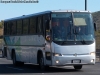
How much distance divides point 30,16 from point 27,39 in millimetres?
1508

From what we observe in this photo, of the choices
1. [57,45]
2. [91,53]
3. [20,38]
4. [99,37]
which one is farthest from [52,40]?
[99,37]

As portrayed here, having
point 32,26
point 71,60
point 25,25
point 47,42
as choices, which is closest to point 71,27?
point 47,42

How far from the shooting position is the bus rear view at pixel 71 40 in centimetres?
2200

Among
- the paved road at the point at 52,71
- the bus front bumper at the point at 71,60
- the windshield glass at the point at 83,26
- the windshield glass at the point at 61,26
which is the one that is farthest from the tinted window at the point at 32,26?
the bus front bumper at the point at 71,60

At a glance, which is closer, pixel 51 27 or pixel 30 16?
pixel 51 27

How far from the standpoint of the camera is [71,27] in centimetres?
2233

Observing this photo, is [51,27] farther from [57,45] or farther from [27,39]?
[27,39]

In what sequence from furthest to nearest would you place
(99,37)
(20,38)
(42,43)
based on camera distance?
(99,37) → (20,38) → (42,43)

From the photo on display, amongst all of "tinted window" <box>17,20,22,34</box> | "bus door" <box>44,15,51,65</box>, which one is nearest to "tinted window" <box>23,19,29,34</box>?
"tinted window" <box>17,20,22,34</box>

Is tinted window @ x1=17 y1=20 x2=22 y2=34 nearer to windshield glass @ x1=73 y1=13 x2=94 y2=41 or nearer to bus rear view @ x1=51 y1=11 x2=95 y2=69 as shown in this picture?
bus rear view @ x1=51 y1=11 x2=95 y2=69

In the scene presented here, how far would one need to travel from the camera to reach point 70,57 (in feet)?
72.1

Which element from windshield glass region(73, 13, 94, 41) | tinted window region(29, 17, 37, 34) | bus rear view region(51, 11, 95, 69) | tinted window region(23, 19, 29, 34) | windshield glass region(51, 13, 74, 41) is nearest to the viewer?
bus rear view region(51, 11, 95, 69)

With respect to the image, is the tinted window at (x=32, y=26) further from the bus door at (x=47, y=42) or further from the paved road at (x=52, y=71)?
the bus door at (x=47, y=42)

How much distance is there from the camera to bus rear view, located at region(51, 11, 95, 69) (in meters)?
22.0
